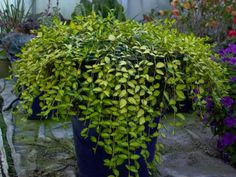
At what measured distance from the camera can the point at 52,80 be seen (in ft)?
6.64

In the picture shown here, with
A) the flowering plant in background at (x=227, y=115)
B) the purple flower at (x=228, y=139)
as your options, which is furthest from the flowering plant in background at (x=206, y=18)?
the purple flower at (x=228, y=139)

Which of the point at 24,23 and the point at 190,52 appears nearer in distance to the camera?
the point at 190,52

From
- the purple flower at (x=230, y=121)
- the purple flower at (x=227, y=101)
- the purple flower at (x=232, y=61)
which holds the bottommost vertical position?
the purple flower at (x=230, y=121)

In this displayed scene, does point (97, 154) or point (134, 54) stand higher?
point (134, 54)

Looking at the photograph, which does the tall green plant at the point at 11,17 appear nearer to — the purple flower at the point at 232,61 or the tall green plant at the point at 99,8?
the tall green plant at the point at 99,8

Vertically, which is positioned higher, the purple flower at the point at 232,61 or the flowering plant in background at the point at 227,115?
the purple flower at the point at 232,61

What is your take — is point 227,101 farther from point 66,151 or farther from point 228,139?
point 66,151

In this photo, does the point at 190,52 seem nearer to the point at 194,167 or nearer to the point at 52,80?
the point at 52,80

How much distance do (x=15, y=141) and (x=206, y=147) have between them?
4.16 feet

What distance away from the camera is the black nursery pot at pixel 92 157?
2141 mm

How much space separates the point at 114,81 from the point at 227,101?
0.88m

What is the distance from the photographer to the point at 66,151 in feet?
9.23

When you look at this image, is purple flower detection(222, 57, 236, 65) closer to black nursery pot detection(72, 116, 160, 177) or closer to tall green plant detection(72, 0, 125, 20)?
black nursery pot detection(72, 116, 160, 177)

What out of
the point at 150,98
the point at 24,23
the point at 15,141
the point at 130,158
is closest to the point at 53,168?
the point at 15,141
